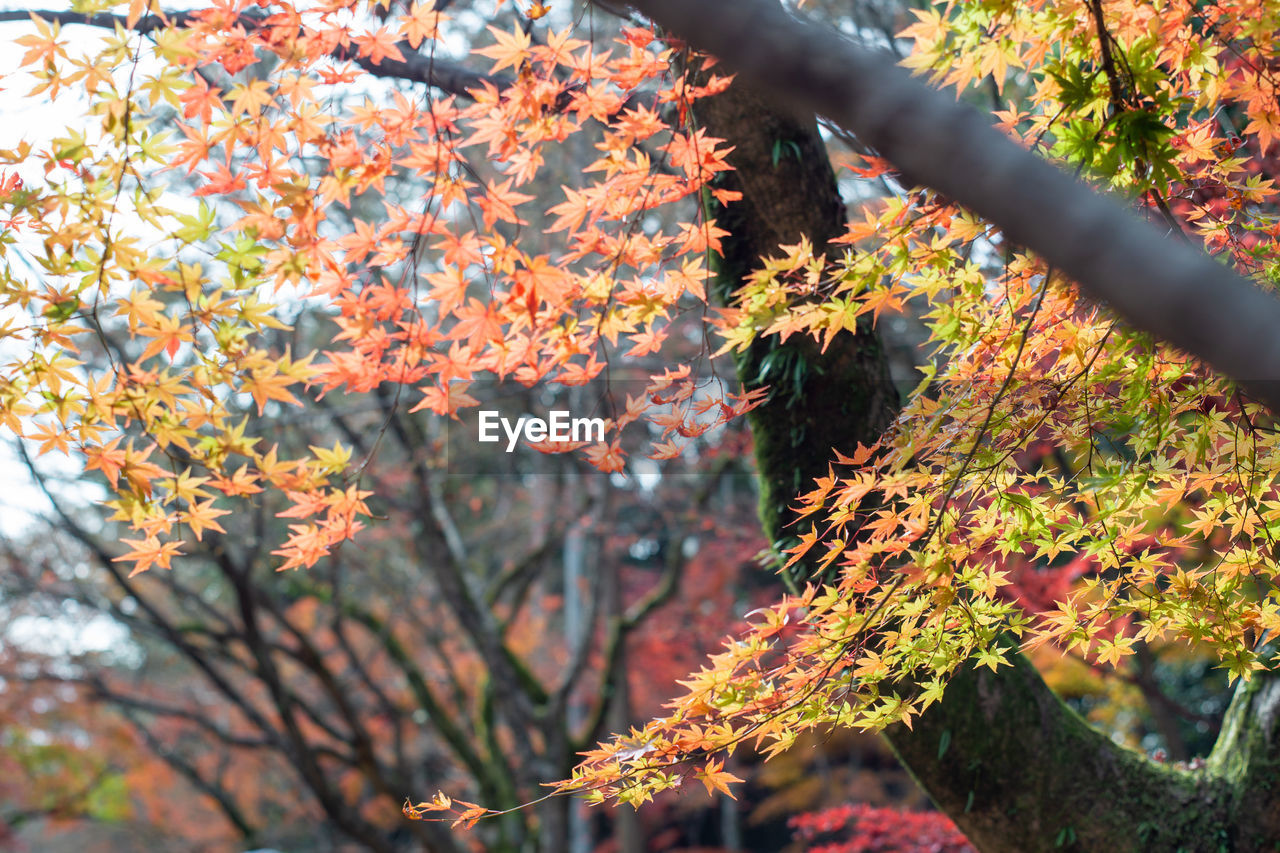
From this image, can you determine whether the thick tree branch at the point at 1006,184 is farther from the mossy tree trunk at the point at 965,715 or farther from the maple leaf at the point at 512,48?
the mossy tree trunk at the point at 965,715

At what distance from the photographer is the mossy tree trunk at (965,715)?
7.50 feet

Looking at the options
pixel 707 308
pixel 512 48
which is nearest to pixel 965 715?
pixel 707 308

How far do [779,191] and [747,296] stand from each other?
554 millimetres

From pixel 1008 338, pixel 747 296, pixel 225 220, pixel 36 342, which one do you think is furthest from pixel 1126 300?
pixel 225 220

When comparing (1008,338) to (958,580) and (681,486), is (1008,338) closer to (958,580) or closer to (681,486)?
(958,580)

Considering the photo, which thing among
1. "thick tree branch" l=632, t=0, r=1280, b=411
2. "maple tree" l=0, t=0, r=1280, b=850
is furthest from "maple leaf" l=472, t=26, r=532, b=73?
"thick tree branch" l=632, t=0, r=1280, b=411

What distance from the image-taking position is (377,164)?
1810mm

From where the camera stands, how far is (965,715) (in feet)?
7.90

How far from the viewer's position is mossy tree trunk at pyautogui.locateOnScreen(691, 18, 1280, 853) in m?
2.29

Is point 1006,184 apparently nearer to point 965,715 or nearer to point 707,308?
point 707,308

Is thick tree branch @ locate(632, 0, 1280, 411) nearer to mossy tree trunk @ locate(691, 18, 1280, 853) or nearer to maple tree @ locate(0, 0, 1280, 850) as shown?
maple tree @ locate(0, 0, 1280, 850)

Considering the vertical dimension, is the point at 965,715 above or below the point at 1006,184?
below

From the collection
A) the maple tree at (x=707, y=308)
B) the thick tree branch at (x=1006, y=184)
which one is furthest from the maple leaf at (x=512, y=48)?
the thick tree branch at (x=1006, y=184)

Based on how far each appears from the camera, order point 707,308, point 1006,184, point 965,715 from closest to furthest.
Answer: point 1006,184 → point 707,308 → point 965,715
